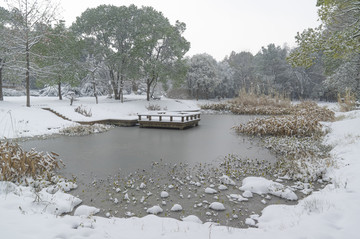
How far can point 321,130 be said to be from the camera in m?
9.52

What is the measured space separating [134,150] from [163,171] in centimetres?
252

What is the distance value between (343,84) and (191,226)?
65.3 feet

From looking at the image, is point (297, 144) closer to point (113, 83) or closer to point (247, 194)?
point (247, 194)

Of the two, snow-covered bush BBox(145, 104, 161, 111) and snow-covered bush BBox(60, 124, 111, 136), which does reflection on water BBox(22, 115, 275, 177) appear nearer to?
snow-covered bush BBox(60, 124, 111, 136)

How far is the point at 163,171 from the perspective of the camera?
559 centimetres

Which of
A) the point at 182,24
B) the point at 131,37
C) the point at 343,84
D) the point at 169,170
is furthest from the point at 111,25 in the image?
the point at 343,84

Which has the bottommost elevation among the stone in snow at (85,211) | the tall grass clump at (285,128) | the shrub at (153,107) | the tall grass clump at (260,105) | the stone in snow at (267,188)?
the stone in snow at (85,211)

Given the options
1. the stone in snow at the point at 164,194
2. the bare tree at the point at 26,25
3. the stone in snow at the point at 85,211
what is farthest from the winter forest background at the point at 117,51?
the stone in snow at the point at 85,211

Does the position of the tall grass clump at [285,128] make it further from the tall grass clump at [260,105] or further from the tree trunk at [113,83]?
the tree trunk at [113,83]

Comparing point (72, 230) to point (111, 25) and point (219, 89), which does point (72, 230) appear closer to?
point (111, 25)

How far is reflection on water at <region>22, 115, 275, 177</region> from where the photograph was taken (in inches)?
241

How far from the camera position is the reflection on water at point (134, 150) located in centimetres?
612

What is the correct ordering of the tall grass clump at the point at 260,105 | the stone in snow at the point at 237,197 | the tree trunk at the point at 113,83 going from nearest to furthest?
the stone in snow at the point at 237,197
the tall grass clump at the point at 260,105
the tree trunk at the point at 113,83

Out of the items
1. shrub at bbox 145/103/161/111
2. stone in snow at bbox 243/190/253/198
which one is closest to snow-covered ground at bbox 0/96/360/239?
stone in snow at bbox 243/190/253/198
